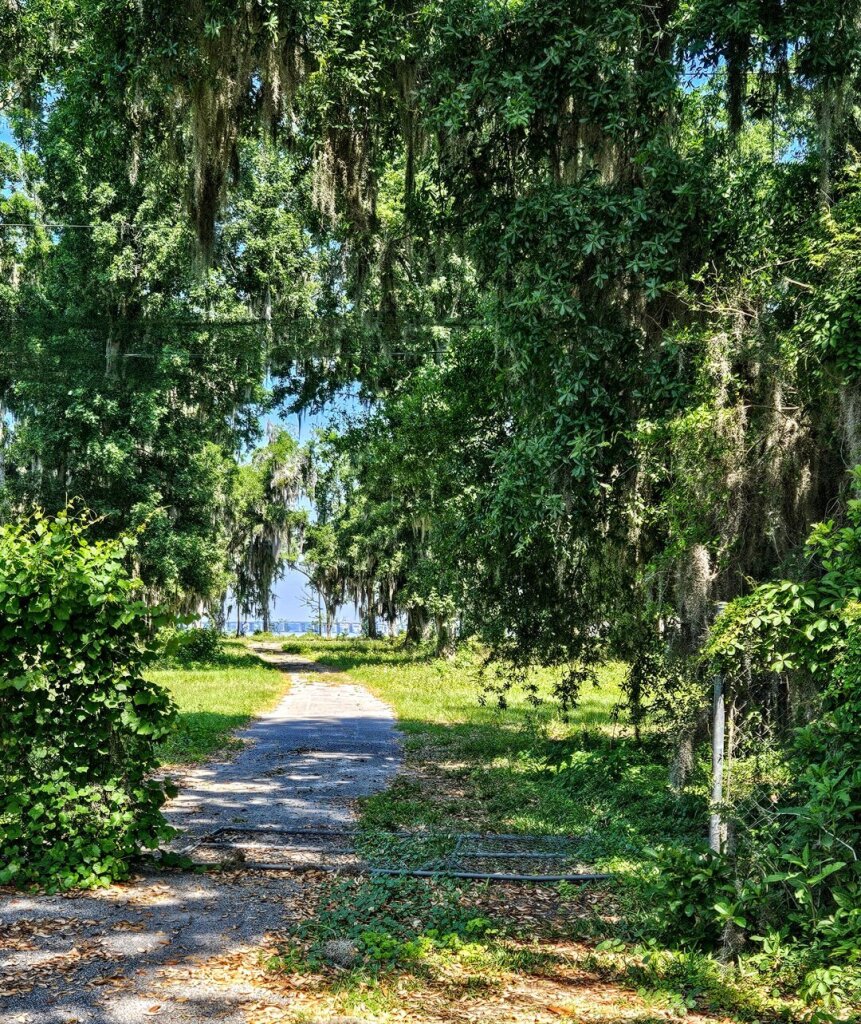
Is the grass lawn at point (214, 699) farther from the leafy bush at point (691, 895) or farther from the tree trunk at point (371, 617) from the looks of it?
the tree trunk at point (371, 617)

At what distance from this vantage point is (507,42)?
7750mm

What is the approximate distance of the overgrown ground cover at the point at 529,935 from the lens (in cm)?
431

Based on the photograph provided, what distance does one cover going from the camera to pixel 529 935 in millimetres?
5328

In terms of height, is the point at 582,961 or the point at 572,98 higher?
the point at 572,98

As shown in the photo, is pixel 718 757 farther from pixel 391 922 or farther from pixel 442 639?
pixel 442 639

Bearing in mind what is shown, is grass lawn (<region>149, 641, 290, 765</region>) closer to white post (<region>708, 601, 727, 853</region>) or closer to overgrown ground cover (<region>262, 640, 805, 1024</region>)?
overgrown ground cover (<region>262, 640, 805, 1024</region>)

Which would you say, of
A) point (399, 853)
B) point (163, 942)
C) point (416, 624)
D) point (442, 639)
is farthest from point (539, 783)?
point (416, 624)

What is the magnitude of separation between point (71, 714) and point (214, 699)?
11.7 metres

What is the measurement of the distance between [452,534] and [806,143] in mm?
5638

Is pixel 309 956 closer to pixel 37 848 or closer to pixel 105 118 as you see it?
pixel 37 848

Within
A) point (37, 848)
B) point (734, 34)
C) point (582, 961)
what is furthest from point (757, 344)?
point (37, 848)

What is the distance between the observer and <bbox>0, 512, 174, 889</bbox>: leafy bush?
19.0 feet

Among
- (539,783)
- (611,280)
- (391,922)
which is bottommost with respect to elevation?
(539,783)

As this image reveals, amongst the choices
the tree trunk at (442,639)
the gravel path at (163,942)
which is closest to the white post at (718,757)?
the gravel path at (163,942)
